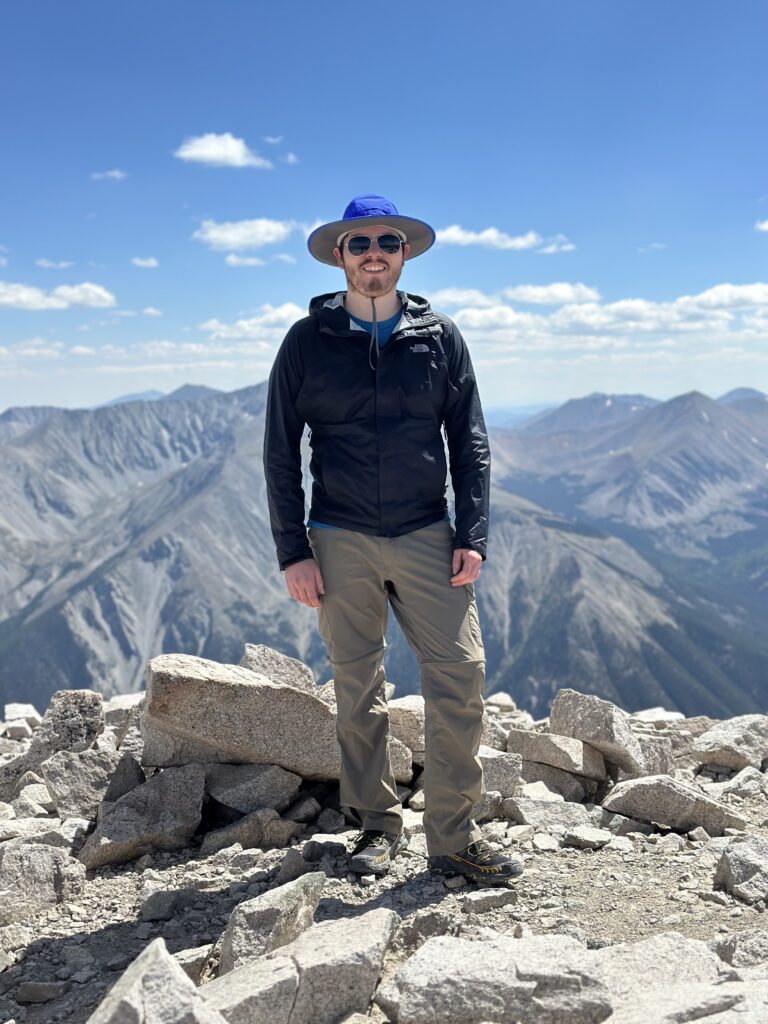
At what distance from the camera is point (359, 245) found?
675 centimetres

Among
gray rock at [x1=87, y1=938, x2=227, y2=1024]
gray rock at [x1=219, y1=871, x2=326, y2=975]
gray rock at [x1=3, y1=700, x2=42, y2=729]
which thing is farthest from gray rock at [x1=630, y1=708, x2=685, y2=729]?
gray rock at [x1=3, y1=700, x2=42, y2=729]

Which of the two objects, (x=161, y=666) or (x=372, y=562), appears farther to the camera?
(x=161, y=666)

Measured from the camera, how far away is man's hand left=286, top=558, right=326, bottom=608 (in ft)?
22.4

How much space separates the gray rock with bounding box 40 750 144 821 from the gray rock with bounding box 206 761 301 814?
2.66 ft

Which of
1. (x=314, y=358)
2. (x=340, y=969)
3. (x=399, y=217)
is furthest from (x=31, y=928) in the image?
(x=399, y=217)

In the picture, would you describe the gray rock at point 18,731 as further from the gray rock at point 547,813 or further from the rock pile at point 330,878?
the gray rock at point 547,813

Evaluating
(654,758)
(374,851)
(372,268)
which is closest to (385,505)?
(372,268)

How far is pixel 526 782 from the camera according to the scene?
32.2 feet

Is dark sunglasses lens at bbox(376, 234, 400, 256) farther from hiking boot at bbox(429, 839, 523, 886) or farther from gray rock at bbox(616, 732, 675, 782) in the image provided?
gray rock at bbox(616, 732, 675, 782)

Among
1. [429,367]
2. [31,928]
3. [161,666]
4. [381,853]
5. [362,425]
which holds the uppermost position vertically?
[429,367]

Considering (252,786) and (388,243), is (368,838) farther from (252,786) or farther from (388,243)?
(388,243)

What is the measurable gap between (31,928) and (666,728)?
9.74m

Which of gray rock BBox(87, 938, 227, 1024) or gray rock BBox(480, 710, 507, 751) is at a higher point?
gray rock BBox(87, 938, 227, 1024)

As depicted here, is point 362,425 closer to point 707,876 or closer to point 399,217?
point 399,217
